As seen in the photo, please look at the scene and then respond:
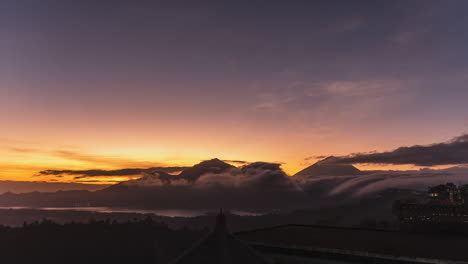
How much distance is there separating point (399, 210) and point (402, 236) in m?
5.31

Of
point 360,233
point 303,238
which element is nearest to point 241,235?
point 303,238

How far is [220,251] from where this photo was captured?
2267 cm

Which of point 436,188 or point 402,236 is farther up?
point 436,188

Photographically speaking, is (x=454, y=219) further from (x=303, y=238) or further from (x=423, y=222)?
(x=303, y=238)

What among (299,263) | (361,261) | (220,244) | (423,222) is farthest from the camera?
(423,222)

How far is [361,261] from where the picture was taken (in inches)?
968

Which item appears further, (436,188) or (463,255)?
(436,188)

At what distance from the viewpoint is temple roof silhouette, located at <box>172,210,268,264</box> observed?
22.4m

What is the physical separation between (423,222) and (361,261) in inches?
583

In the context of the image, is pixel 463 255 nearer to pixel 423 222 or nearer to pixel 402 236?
pixel 402 236

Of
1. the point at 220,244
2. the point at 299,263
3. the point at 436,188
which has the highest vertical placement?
the point at 436,188

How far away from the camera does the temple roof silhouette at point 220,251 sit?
22375mm

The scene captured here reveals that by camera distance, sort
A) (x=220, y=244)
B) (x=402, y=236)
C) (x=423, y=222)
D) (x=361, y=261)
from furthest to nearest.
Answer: (x=423, y=222) < (x=402, y=236) < (x=361, y=261) < (x=220, y=244)

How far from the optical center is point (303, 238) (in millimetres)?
30875
